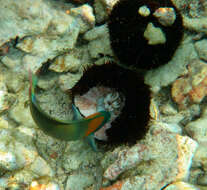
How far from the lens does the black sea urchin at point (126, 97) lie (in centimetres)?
221

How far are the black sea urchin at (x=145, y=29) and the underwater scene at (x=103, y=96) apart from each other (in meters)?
0.01

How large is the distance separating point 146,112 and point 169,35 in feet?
2.90

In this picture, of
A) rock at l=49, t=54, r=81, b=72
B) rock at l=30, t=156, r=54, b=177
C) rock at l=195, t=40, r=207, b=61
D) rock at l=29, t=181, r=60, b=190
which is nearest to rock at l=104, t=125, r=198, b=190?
rock at l=29, t=181, r=60, b=190

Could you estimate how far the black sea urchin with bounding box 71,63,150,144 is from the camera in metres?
2.21

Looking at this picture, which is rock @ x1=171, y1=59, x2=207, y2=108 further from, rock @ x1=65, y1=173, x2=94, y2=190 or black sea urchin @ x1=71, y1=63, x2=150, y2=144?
rock @ x1=65, y1=173, x2=94, y2=190

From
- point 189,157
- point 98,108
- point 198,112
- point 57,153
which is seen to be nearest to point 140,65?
point 98,108

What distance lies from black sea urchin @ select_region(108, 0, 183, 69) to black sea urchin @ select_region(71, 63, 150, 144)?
27cm

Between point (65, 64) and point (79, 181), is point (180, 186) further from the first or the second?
point (65, 64)

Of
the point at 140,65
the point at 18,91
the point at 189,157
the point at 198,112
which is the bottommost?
the point at 18,91

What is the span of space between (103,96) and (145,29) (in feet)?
2.90

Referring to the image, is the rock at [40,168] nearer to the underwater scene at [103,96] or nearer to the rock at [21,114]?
the underwater scene at [103,96]

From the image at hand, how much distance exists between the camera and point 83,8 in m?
3.16

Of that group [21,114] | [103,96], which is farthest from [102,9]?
[21,114]

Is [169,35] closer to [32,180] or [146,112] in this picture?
[146,112]
